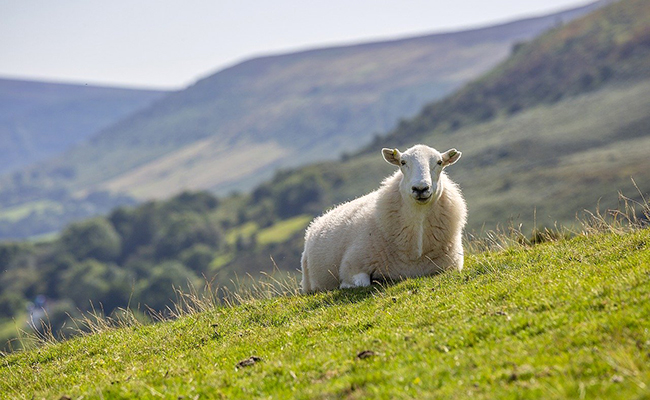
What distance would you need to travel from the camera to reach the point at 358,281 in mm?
12031

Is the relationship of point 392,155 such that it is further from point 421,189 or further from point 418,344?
point 418,344

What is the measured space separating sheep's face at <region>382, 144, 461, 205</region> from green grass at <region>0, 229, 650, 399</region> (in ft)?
A: 4.93

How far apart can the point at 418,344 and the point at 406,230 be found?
5.25 metres

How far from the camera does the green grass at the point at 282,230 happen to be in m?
141

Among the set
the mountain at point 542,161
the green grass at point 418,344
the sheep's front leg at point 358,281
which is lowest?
the mountain at point 542,161

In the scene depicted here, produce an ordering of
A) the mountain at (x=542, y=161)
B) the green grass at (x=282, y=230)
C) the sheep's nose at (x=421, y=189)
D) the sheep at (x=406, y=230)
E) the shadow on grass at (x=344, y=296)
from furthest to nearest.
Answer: the green grass at (x=282, y=230), the mountain at (x=542, y=161), the sheep at (x=406, y=230), the sheep's nose at (x=421, y=189), the shadow on grass at (x=344, y=296)

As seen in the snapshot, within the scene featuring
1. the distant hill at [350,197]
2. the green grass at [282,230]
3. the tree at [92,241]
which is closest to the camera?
the distant hill at [350,197]

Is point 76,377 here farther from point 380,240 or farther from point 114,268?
point 114,268

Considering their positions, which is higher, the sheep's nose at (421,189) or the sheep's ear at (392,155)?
the sheep's ear at (392,155)

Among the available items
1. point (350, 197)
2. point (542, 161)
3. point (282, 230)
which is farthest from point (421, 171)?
point (350, 197)

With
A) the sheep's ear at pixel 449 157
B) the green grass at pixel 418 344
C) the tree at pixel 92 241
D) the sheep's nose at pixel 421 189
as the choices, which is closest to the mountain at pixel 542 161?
the tree at pixel 92 241

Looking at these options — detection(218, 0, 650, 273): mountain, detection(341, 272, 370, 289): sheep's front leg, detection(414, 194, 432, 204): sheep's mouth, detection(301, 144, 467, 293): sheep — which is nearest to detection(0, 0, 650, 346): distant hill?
detection(218, 0, 650, 273): mountain

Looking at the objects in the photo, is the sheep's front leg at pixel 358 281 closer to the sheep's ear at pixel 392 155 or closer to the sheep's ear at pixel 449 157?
the sheep's ear at pixel 392 155

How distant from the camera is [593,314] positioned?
7004 mm
